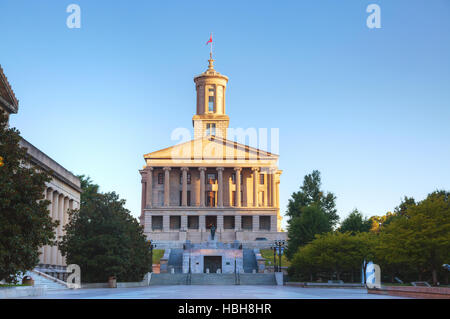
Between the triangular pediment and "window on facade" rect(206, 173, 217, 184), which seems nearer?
the triangular pediment

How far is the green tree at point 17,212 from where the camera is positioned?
77.9 feet

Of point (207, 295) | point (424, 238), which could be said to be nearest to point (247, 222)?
point (424, 238)

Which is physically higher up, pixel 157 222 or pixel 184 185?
pixel 184 185

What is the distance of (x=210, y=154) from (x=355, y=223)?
40028mm

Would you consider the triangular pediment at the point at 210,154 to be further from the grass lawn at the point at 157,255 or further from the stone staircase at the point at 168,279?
the stone staircase at the point at 168,279

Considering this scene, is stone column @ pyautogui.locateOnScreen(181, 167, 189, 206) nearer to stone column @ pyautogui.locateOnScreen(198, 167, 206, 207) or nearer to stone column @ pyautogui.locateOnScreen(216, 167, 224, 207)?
stone column @ pyautogui.locateOnScreen(198, 167, 206, 207)

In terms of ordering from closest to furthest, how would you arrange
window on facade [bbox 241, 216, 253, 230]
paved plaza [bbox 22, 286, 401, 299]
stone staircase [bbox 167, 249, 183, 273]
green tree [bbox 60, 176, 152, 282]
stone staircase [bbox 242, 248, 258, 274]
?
paved plaza [bbox 22, 286, 401, 299], green tree [bbox 60, 176, 152, 282], stone staircase [bbox 242, 248, 258, 274], stone staircase [bbox 167, 249, 183, 273], window on facade [bbox 241, 216, 253, 230]

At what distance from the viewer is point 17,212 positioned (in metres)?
24.3

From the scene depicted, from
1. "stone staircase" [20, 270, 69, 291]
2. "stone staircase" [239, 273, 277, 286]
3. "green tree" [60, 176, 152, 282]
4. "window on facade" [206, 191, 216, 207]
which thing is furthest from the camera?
"window on facade" [206, 191, 216, 207]

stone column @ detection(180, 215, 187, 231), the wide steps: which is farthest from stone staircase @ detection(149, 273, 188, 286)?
stone column @ detection(180, 215, 187, 231)

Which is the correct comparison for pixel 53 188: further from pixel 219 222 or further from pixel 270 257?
pixel 219 222

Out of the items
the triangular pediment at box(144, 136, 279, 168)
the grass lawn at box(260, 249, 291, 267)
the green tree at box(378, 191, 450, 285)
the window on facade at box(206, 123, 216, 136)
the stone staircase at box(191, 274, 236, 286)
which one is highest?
the window on facade at box(206, 123, 216, 136)

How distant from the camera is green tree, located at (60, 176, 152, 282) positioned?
4128 cm
